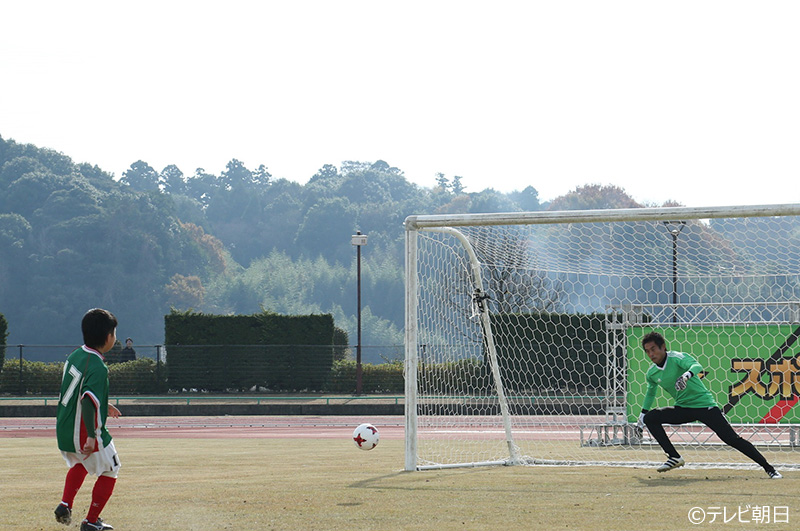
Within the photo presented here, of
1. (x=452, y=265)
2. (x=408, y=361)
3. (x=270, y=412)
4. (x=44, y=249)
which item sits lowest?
(x=270, y=412)

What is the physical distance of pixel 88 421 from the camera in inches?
267

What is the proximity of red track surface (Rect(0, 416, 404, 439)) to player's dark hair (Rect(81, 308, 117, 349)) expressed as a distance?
13.5m

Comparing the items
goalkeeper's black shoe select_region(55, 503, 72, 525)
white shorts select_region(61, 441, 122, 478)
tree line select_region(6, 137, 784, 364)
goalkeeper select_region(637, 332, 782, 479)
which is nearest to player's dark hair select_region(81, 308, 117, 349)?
white shorts select_region(61, 441, 122, 478)

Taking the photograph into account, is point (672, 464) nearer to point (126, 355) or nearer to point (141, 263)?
point (126, 355)

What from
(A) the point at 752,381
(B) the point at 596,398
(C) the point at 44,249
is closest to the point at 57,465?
(A) the point at 752,381

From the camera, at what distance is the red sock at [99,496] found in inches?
270

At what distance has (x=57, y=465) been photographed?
41.5ft

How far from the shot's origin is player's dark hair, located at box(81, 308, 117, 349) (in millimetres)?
6965

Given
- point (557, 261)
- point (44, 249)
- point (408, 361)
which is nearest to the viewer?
point (408, 361)

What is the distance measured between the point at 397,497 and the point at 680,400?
10.1ft

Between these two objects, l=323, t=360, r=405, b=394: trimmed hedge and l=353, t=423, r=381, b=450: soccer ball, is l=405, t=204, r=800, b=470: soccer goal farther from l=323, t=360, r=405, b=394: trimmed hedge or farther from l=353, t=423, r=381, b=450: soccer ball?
l=323, t=360, r=405, b=394: trimmed hedge

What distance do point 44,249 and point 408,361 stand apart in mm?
115935

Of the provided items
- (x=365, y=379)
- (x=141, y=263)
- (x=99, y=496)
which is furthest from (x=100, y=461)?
(x=141, y=263)

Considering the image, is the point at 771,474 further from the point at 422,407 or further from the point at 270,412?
the point at 270,412
